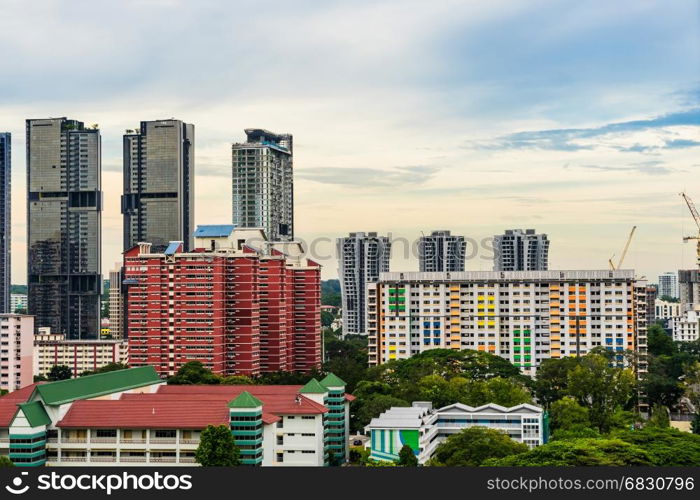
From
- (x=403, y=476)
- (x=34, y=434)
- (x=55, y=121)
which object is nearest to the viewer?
(x=403, y=476)

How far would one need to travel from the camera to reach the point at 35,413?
19.5 metres

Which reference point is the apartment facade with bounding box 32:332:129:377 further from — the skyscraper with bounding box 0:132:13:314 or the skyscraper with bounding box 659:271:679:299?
the skyscraper with bounding box 659:271:679:299

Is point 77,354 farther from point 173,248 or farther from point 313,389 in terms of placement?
point 313,389

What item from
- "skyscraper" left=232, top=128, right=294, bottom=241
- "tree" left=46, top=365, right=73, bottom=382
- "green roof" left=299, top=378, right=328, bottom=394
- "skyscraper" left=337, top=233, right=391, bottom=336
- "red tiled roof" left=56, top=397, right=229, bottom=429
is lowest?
"tree" left=46, top=365, right=73, bottom=382

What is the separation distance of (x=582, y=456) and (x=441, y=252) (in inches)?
1545

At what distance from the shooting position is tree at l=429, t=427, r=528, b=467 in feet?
65.0

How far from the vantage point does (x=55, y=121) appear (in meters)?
57.6

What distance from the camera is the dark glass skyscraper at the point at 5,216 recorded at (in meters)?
66.1

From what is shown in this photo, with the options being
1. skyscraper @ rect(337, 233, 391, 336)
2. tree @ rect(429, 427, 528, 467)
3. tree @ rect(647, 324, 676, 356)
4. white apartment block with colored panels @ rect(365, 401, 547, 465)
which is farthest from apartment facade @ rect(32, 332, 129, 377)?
tree @ rect(429, 427, 528, 467)

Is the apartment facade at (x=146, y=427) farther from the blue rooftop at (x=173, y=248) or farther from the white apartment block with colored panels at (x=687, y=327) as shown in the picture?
the white apartment block with colored panels at (x=687, y=327)

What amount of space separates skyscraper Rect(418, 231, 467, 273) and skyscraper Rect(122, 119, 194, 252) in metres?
13.2

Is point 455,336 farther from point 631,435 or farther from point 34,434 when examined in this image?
point 34,434

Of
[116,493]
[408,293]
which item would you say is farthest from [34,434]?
[408,293]

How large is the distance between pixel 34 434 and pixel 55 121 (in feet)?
134
